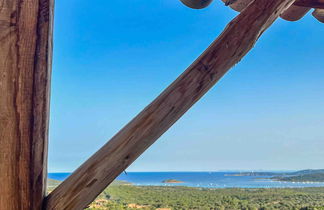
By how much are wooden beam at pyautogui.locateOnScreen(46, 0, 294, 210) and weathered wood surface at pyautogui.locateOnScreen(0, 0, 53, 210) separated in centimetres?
4

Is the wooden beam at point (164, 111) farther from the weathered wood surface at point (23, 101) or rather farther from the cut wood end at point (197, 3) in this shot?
the cut wood end at point (197, 3)

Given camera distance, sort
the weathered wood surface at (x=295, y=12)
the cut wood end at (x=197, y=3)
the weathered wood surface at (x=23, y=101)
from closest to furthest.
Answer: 1. the weathered wood surface at (x=23, y=101)
2. the cut wood end at (x=197, y=3)
3. the weathered wood surface at (x=295, y=12)

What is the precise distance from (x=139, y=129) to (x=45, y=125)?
0.11 metres

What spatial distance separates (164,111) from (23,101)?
0.17 meters

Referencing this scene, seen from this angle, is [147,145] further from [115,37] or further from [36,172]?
[115,37]

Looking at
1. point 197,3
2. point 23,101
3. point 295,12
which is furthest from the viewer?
point 295,12

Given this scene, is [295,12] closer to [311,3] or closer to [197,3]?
[311,3]

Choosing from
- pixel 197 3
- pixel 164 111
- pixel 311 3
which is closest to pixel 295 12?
pixel 311 3

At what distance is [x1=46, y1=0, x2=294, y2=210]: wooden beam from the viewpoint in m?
0.32

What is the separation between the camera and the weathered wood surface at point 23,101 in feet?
1.01

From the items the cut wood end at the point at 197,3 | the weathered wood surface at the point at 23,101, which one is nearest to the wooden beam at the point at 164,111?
the weathered wood surface at the point at 23,101

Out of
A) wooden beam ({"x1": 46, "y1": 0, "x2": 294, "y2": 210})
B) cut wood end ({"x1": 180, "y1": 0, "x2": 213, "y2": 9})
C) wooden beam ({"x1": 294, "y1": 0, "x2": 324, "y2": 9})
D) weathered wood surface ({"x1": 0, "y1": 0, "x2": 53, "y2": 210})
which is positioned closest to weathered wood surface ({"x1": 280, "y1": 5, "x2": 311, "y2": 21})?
wooden beam ({"x1": 294, "y1": 0, "x2": 324, "y2": 9})

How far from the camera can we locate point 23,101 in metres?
0.32

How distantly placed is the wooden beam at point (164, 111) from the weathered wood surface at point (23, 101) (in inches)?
1.4
